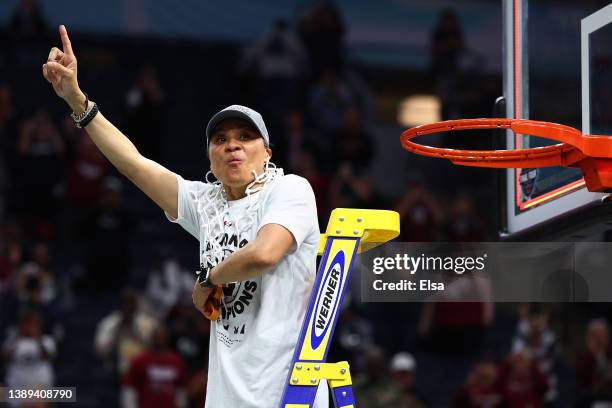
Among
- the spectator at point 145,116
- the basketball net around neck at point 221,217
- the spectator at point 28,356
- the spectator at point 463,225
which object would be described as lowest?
the spectator at point 28,356

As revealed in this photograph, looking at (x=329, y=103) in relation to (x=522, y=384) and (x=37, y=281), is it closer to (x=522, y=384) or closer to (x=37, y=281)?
(x=37, y=281)

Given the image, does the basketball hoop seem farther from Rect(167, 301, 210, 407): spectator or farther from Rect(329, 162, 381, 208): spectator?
Rect(329, 162, 381, 208): spectator

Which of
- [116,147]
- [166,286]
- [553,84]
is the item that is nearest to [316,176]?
[166,286]

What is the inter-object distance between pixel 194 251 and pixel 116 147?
38.4 feet

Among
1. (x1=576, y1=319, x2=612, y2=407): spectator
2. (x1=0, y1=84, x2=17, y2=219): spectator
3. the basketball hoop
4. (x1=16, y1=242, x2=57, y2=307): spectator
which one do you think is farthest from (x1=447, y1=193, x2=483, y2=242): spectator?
the basketball hoop

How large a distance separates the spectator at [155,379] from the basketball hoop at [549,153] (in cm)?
720

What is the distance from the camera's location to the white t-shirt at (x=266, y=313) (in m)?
4.51

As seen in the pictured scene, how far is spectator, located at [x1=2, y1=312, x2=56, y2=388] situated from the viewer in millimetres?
12656

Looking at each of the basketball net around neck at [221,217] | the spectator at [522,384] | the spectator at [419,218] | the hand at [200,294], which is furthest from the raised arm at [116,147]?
the spectator at [419,218]

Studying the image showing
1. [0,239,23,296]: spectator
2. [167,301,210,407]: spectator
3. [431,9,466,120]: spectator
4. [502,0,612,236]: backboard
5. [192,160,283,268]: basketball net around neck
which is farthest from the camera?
[431,9,466,120]: spectator

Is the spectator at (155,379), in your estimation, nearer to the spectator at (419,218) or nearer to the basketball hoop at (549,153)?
the spectator at (419,218)

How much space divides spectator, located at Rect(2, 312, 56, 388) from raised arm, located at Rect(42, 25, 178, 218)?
8.11 metres

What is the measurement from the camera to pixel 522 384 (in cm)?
1295

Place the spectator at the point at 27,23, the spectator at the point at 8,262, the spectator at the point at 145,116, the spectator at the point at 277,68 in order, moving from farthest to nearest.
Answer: the spectator at the point at 277,68 → the spectator at the point at 27,23 → the spectator at the point at 145,116 → the spectator at the point at 8,262
